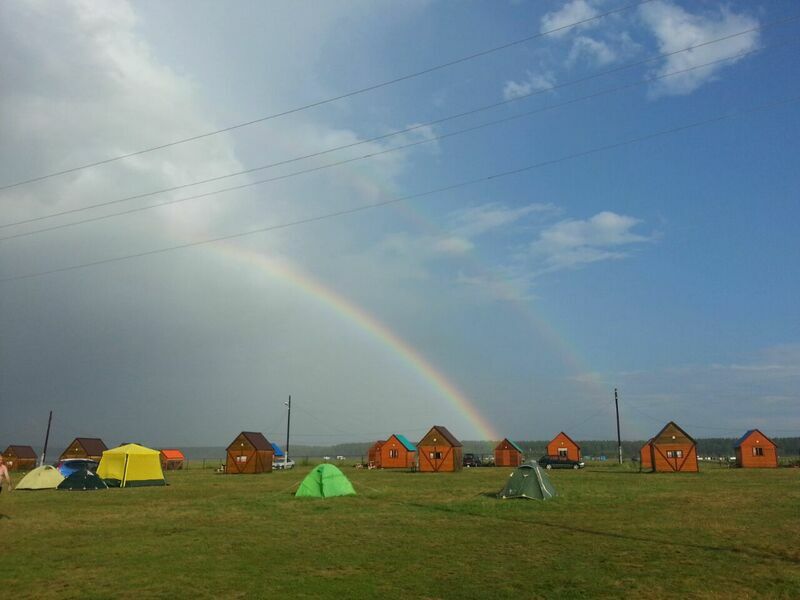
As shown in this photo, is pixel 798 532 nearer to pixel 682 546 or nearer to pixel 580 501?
pixel 682 546

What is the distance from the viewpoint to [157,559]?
50.1ft

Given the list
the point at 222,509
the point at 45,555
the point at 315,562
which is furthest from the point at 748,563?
the point at 222,509

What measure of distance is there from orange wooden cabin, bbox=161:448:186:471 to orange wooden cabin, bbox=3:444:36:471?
16.8m

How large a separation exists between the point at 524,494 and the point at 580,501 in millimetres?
2785

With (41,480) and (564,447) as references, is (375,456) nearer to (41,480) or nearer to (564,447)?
(564,447)

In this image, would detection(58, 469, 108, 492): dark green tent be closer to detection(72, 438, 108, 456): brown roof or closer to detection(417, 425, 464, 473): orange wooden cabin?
detection(72, 438, 108, 456): brown roof

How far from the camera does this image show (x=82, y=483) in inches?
1535

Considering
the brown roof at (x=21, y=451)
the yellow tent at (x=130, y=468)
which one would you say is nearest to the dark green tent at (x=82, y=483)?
the yellow tent at (x=130, y=468)

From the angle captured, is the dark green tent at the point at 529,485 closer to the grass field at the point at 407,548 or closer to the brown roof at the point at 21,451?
the grass field at the point at 407,548

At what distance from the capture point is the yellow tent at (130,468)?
4225 centimetres

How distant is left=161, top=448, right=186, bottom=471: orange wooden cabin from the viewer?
80.7 m

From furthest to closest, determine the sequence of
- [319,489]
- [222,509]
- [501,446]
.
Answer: [501,446]
[319,489]
[222,509]

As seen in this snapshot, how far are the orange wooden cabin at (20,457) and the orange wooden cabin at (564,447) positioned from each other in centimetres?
7227

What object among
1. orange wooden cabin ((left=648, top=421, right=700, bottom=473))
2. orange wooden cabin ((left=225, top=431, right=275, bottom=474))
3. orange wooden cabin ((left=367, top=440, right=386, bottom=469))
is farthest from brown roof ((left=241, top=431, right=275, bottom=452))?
orange wooden cabin ((left=648, top=421, right=700, bottom=473))
